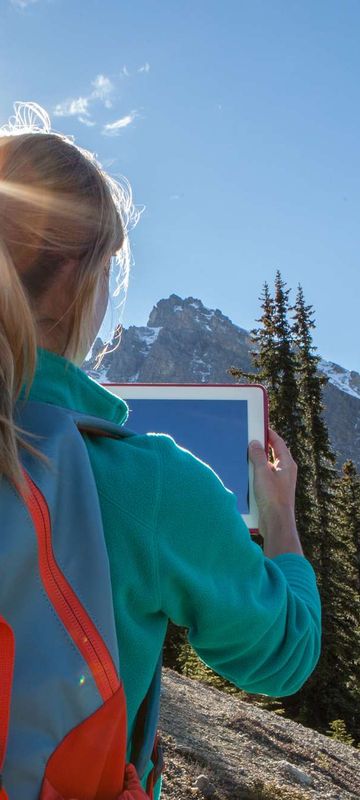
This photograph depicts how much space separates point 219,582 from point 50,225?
2.41 feet

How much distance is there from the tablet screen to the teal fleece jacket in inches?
21.0

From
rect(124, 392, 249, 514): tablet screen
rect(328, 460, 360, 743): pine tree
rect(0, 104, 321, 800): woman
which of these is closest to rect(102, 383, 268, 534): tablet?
rect(124, 392, 249, 514): tablet screen

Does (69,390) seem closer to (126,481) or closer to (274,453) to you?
(126,481)

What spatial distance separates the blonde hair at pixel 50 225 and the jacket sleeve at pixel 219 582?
307 mm

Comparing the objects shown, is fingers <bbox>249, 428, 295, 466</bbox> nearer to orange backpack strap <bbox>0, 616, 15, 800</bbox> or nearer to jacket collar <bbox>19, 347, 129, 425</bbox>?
jacket collar <bbox>19, 347, 129, 425</bbox>

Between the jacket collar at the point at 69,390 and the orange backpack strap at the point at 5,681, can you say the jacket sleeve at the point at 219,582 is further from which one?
the orange backpack strap at the point at 5,681

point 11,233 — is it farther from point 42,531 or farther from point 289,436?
point 289,436

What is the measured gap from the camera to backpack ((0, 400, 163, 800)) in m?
1.04

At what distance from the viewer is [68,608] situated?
1.09 m

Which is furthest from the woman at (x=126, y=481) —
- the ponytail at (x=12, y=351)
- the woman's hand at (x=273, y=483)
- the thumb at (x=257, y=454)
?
the thumb at (x=257, y=454)

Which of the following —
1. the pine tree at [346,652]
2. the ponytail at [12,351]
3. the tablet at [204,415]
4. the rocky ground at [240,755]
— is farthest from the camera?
the pine tree at [346,652]

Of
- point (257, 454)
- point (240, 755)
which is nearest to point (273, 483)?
point (257, 454)

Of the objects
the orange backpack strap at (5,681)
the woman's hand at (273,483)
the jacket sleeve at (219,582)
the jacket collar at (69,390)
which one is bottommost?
the orange backpack strap at (5,681)

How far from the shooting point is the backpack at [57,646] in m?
1.04
